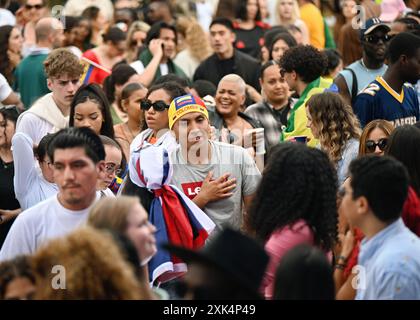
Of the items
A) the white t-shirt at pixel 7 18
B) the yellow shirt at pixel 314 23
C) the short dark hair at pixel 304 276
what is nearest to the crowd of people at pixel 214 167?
the short dark hair at pixel 304 276

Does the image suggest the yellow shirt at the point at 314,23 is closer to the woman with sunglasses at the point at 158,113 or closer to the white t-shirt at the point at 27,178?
the woman with sunglasses at the point at 158,113

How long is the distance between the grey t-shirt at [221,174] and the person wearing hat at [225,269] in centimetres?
278

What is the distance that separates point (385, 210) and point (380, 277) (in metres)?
0.37

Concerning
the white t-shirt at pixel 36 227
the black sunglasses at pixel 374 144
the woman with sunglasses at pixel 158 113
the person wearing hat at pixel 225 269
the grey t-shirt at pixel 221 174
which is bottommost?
the person wearing hat at pixel 225 269

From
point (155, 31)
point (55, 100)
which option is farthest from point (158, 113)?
point (155, 31)

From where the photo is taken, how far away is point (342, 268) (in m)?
6.07

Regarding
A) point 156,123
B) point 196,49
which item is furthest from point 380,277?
point 196,49

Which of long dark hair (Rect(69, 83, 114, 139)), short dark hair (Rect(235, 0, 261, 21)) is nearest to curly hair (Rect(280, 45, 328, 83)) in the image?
long dark hair (Rect(69, 83, 114, 139))

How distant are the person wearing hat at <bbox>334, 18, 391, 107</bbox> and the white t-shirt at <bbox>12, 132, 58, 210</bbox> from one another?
10.8 feet

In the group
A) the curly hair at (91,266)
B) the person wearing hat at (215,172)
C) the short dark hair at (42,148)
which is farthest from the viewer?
the short dark hair at (42,148)

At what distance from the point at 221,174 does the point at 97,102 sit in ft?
5.70

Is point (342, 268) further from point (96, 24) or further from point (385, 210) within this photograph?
point (96, 24)

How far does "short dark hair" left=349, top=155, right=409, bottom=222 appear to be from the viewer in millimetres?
5445

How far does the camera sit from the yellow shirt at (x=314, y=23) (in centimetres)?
1509
